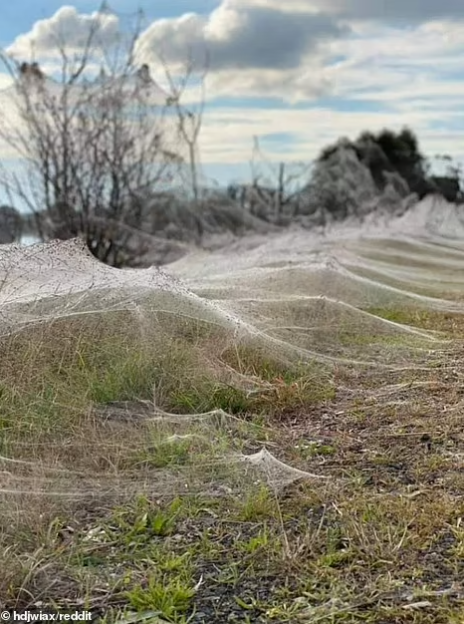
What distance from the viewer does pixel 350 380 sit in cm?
422

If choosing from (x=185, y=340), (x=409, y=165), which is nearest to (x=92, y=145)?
(x=185, y=340)

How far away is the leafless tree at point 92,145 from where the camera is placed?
10461 millimetres

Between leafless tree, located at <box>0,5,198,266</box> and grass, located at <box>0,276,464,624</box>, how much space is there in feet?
22.5

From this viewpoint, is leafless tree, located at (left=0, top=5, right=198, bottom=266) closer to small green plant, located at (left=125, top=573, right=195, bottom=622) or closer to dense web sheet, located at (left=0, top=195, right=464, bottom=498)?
dense web sheet, located at (left=0, top=195, right=464, bottom=498)

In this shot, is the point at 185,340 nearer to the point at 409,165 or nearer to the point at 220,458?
the point at 220,458

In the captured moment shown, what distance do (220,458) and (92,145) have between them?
834 centimetres

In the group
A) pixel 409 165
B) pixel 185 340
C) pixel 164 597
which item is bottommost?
pixel 164 597

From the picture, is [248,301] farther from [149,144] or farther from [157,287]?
[149,144]

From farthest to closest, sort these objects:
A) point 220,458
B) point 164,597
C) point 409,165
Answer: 1. point 409,165
2. point 220,458
3. point 164,597

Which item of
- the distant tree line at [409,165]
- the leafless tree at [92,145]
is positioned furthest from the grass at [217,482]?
the distant tree line at [409,165]

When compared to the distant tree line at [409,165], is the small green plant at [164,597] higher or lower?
lower

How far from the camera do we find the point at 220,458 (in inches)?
116

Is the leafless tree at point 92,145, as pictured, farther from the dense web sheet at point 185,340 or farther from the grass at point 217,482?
the grass at point 217,482

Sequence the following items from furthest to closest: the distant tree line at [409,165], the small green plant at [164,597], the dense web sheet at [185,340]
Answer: the distant tree line at [409,165], the dense web sheet at [185,340], the small green plant at [164,597]
